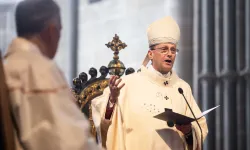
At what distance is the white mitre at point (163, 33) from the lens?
462cm

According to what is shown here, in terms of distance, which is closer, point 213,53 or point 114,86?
point 114,86

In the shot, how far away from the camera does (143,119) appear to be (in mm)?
4344

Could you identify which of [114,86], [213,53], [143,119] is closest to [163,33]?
[143,119]

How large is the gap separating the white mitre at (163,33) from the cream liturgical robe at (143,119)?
25cm

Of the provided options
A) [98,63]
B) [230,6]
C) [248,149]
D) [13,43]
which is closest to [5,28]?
[98,63]

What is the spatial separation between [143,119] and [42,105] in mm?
2047

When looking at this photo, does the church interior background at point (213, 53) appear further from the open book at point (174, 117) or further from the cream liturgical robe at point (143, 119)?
the open book at point (174, 117)

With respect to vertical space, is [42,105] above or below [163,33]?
below

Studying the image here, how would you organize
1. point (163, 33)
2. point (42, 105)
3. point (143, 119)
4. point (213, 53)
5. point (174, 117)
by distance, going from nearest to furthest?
point (42, 105) → point (174, 117) → point (143, 119) → point (163, 33) → point (213, 53)

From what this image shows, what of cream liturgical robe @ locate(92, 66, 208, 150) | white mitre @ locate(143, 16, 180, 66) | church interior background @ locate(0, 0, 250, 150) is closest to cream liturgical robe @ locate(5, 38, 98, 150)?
cream liturgical robe @ locate(92, 66, 208, 150)

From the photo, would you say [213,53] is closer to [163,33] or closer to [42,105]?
[163,33]

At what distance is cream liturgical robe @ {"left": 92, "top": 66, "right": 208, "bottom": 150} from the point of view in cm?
431

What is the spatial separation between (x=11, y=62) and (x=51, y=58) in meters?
0.18

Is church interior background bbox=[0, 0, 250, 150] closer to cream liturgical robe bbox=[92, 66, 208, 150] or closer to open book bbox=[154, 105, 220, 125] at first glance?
cream liturgical robe bbox=[92, 66, 208, 150]
